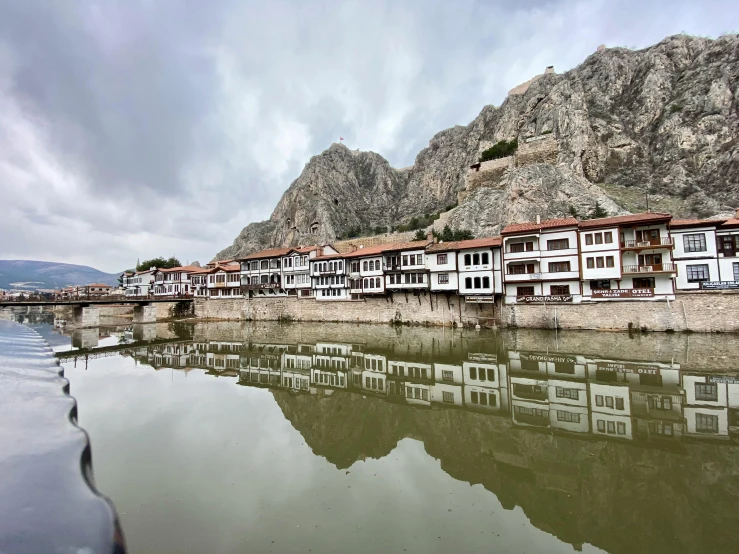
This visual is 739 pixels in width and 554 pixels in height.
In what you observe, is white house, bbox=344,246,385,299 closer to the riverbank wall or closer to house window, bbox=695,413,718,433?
the riverbank wall

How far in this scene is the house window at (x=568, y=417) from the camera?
10984 millimetres

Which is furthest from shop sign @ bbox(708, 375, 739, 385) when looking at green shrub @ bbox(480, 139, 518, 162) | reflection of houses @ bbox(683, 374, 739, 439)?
green shrub @ bbox(480, 139, 518, 162)

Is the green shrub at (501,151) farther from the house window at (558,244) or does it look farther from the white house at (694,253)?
the white house at (694,253)

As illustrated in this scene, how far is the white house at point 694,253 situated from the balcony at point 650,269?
77.4 inches

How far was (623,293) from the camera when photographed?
2664 centimetres

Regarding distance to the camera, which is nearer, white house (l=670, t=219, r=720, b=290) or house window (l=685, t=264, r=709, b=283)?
white house (l=670, t=219, r=720, b=290)

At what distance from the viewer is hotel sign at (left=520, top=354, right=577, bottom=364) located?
18.4 metres

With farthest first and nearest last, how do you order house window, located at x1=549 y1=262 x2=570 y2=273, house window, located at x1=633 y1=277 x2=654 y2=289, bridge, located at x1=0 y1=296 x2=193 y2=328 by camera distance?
bridge, located at x1=0 y1=296 x2=193 y2=328, house window, located at x1=549 y1=262 x2=570 y2=273, house window, located at x1=633 y1=277 x2=654 y2=289

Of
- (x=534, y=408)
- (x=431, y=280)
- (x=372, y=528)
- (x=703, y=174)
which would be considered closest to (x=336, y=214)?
(x=431, y=280)

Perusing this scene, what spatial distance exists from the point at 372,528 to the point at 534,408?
8278 mm

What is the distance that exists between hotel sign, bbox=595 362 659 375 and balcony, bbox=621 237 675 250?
554 inches

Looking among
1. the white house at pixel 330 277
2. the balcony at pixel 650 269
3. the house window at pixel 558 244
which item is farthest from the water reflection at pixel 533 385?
the white house at pixel 330 277

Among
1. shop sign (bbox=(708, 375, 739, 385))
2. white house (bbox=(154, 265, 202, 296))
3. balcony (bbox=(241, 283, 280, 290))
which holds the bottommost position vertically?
shop sign (bbox=(708, 375, 739, 385))

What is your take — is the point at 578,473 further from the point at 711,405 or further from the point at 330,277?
the point at 330,277
